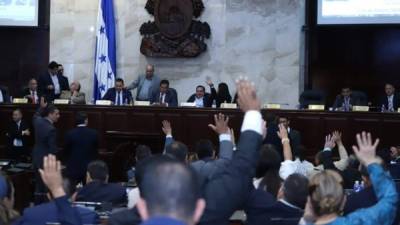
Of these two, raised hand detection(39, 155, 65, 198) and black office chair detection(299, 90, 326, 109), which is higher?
black office chair detection(299, 90, 326, 109)

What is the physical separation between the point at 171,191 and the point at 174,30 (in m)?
13.5

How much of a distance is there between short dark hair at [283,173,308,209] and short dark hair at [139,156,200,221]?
2.32 metres

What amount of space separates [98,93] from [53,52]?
1855mm

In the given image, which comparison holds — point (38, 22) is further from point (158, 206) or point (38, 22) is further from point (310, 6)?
point (158, 206)

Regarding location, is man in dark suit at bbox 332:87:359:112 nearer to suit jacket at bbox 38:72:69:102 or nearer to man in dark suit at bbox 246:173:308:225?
suit jacket at bbox 38:72:69:102

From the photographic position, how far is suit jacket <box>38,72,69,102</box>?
46.1 feet

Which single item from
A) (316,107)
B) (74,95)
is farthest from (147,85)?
(316,107)

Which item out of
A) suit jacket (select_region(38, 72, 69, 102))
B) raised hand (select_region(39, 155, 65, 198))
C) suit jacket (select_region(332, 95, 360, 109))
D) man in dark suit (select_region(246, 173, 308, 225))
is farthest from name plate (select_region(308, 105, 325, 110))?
raised hand (select_region(39, 155, 65, 198))

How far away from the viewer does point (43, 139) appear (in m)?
9.66

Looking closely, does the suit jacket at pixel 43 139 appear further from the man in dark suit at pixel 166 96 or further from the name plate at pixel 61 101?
the man in dark suit at pixel 166 96

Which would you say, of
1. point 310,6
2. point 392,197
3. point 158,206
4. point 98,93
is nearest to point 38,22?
point 98,93

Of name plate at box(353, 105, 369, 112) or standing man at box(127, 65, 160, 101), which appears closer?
name plate at box(353, 105, 369, 112)

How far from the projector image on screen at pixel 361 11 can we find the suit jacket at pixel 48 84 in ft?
18.9

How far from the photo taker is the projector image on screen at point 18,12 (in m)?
16.2
